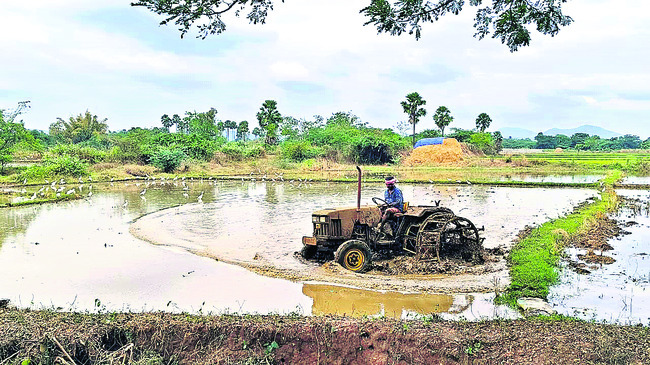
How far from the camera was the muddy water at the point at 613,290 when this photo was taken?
26.2 feet

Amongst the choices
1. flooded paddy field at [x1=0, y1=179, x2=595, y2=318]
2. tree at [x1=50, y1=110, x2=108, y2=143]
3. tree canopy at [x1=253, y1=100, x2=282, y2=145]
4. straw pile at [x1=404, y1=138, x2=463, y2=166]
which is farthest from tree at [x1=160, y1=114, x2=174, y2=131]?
flooded paddy field at [x1=0, y1=179, x2=595, y2=318]

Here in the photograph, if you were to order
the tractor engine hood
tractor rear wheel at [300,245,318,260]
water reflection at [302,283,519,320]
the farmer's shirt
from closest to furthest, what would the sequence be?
water reflection at [302,283,519,320]
the tractor engine hood
the farmer's shirt
tractor rear wheel at [300,245,318,260]

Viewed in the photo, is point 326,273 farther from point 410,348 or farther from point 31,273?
point 31,273

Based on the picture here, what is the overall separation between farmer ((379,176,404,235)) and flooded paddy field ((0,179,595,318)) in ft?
4.71

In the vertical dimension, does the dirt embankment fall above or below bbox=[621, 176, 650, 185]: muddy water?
below

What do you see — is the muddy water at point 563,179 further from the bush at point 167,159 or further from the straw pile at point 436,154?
the bush at point 167,159

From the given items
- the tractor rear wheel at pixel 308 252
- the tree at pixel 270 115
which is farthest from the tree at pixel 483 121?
the tractor rear wheel at pixel 308 252

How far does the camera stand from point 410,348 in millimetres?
5398

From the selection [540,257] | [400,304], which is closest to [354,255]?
[400,304]

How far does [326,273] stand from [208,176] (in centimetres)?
3319

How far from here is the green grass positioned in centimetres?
884

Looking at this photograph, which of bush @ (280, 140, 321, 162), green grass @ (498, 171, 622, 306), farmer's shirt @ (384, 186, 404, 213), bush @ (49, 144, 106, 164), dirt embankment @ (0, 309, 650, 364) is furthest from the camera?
bush @ (280, 140, 321, 162)

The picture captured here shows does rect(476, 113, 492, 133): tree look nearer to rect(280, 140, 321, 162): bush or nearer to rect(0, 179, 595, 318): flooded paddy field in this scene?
rect(280, 140, 321, 162): bush

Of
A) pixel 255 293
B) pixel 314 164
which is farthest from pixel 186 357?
pixel 314 164
